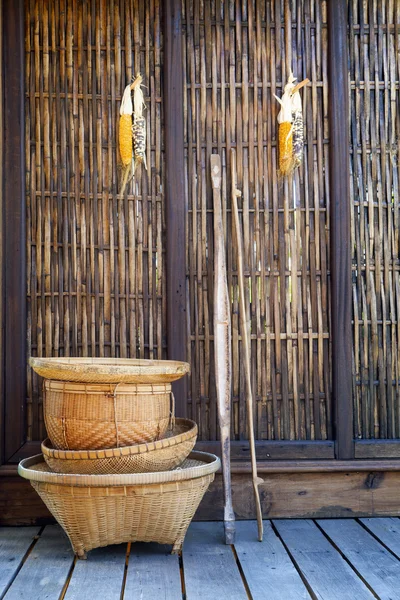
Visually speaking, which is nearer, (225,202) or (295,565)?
(295,565)

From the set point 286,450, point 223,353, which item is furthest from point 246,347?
point 286,450

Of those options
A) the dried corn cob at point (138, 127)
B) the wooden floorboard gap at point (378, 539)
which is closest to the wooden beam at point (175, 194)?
the dried corn cob at point (138, 127)

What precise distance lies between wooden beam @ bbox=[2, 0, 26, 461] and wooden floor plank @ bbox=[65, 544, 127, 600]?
0.74 meters

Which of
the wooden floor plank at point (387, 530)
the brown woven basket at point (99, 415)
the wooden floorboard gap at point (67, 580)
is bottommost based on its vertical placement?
the wooden floor plank at point (387, 530)

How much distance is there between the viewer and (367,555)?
2488 millimetres

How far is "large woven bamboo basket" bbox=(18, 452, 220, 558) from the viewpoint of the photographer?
235 cm

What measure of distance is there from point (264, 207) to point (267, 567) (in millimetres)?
1625

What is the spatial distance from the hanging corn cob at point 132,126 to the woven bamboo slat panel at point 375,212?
3.37 ft

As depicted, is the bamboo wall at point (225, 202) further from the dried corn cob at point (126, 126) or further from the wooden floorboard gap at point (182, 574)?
the wooden floorboard gap at point (182, 574)

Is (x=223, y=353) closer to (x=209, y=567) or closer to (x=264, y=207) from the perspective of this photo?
(x=264, y=207)

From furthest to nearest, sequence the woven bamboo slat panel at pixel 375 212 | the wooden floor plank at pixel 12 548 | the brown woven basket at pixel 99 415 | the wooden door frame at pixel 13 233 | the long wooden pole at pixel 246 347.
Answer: the woven bamboo slat panel at pixel 375 212 → the wooden door frame at pixel 13 233 → the long wooden pole at pixel 246 347 → the brown woven basket at pixel 99 415 → the wooden floor plank at pixel 12 548

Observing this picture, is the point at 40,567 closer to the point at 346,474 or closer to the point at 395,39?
the point at 346,474

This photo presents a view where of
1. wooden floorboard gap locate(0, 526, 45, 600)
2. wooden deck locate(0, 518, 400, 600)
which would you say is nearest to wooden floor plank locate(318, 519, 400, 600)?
wooden deck locate(0, 518, 400, 600)

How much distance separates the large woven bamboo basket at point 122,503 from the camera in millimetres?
2354
